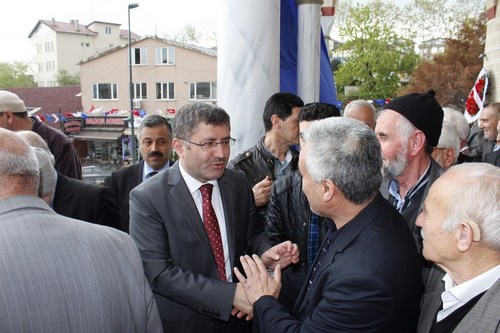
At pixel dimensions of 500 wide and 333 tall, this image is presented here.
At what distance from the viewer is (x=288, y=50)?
4.58 m

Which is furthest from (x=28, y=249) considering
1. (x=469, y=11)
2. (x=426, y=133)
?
(x=469, y=11)

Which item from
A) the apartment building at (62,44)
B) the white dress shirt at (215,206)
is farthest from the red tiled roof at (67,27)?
the white dress shirt at (215,206)

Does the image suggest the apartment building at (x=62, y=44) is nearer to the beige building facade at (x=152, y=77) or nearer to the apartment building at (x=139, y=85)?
the beige building facade at (x=152, y=77)

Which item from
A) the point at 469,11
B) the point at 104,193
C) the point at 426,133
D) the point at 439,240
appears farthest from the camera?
the point at 469,11

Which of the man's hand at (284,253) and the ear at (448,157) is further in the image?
the ear at (448,157)

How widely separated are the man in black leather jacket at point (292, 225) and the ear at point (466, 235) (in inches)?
43.7

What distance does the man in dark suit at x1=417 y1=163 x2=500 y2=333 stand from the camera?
4.29 ft

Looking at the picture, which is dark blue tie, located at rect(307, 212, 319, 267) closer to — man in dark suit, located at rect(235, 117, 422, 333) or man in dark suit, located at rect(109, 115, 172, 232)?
man in dark suit, located at rect(235, 117, 422, 333)

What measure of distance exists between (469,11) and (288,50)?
26.0m

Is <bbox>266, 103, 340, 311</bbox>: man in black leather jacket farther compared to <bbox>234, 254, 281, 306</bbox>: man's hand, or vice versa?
<bbox>266, 103, 340, 311</bbox>: man in black leather jacket

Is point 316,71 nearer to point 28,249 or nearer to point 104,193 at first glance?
point 104,193

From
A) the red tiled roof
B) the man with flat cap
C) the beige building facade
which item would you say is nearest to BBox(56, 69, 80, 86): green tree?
the red tiled roof

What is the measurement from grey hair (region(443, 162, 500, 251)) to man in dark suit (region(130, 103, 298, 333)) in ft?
3.09

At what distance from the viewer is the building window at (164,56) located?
31.0 metres
